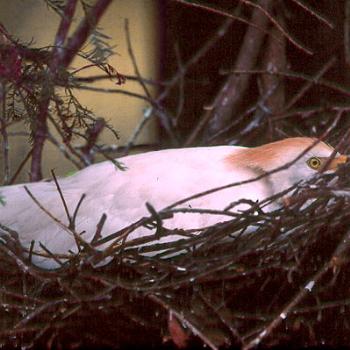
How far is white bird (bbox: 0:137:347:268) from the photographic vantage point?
0.98m

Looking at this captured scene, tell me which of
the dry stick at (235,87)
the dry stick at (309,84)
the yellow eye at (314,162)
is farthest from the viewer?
the dry stick at (235,87)

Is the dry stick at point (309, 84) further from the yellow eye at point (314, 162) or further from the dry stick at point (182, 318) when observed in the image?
the dry stick at point (182, 318)

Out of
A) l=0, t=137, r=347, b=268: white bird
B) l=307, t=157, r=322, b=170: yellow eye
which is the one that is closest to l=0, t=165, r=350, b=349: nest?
l=0, t=137, r=347, b=268: white bird

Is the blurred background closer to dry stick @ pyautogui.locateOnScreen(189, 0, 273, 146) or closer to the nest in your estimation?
dry stick @ pyautogui.locateOnScreen(189, 0, 273, 146)

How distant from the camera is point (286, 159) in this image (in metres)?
1.05

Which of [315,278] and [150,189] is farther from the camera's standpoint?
[150,189]

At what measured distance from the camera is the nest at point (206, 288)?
2.61 feet

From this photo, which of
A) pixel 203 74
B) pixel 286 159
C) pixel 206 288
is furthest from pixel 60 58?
pixel 203 74

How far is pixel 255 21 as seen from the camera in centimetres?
123

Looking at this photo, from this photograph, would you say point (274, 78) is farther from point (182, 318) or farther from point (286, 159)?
point (182, 318)

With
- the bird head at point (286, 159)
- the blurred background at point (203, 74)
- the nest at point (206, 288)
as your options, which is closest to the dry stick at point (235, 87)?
the blurred background at point (203, 74)

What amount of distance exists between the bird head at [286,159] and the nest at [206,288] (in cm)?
20

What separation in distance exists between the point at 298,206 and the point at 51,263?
0.86 feet

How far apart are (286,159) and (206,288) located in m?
0.27
